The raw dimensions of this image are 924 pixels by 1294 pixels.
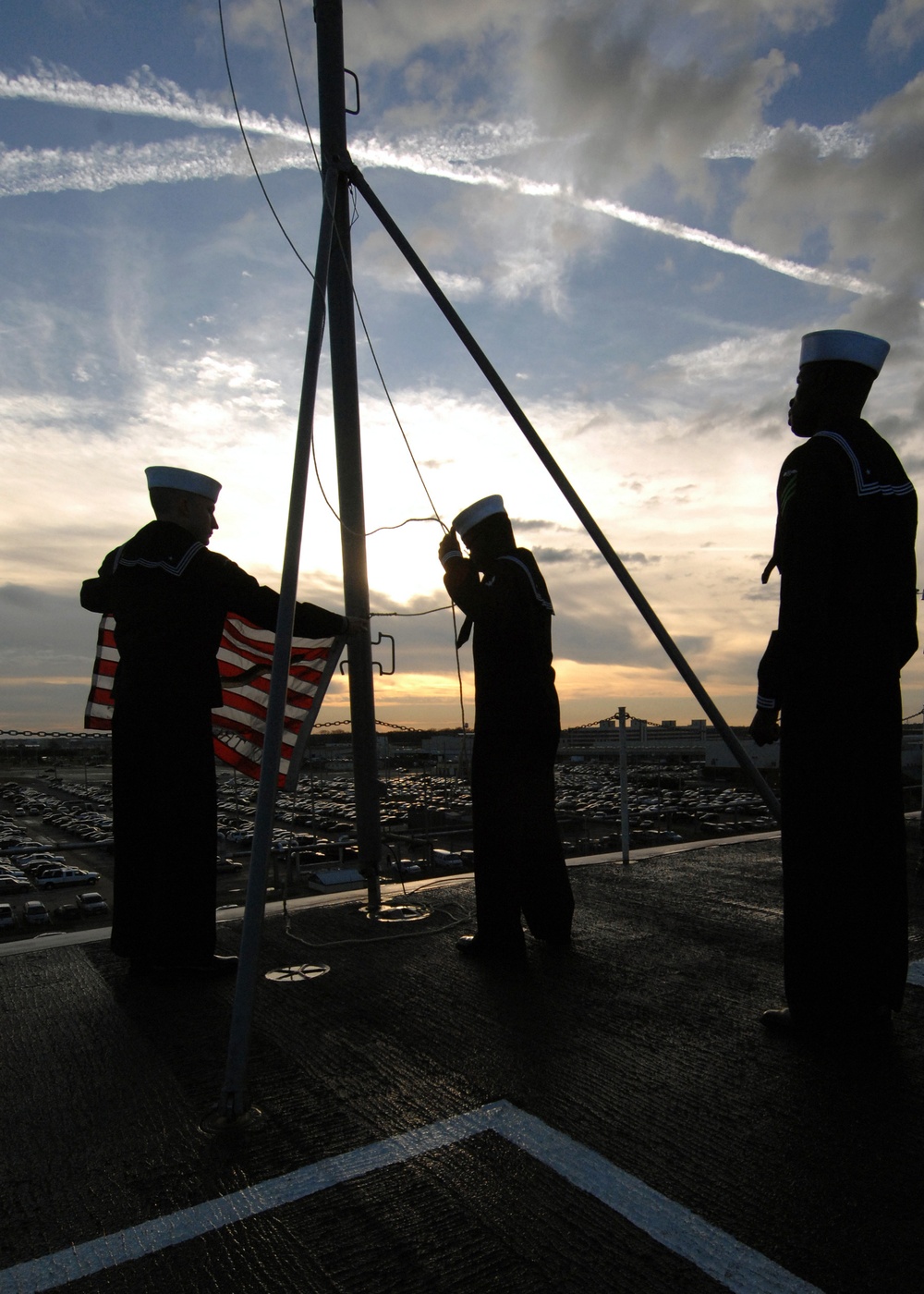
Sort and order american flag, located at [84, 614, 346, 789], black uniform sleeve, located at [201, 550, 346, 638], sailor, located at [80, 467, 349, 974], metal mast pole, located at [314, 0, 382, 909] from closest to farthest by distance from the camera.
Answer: sailor, located at [80, 467, 349, 974], black uniform sleeve, located at [201, 550, 346, 638], american flag, located at [84, 614, 346, 789], metal mast pole, located at [314, 0, 382, 909]

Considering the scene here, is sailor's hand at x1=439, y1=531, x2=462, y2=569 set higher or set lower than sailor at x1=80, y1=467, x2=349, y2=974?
higher

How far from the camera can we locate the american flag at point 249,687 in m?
4.23

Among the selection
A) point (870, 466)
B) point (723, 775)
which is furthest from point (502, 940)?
point (723, 775)

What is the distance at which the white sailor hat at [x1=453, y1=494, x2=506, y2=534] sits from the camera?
147 inches

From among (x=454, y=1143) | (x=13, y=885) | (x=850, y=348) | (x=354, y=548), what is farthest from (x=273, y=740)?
(x=13, y=885)

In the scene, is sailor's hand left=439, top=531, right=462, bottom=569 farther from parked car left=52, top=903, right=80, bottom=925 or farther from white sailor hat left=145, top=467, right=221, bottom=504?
parked car left=52, top=903, right=80, bottom=925

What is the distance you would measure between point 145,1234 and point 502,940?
6.67ft

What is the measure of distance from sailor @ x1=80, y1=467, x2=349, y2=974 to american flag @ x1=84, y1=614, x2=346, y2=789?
0.84 meters

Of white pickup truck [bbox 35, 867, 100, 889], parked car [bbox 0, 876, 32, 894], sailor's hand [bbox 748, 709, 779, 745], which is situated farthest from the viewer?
white pickup truck [bbox 35, 867, 100, 889]

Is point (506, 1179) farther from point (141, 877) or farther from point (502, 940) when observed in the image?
point (141, 877)

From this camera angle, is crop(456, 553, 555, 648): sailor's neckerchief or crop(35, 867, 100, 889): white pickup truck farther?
crop(35, 867, 100, 889): white pickup truck

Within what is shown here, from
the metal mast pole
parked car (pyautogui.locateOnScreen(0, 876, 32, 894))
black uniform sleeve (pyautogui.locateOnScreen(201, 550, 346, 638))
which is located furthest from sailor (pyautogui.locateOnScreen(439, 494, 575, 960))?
parked car (pyautogui.locateOnScreen(0, 876, 32, 894))

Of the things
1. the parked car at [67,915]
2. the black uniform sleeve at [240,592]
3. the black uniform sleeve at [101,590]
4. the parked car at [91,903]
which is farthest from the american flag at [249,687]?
the parked car at [67,915]

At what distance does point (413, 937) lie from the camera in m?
3.69
